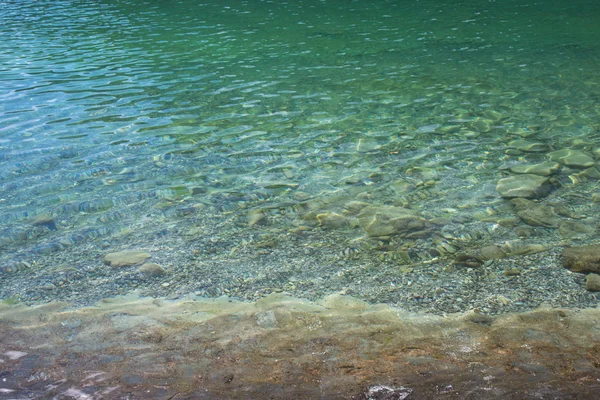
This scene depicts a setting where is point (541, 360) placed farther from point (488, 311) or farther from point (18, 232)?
point (18, 232)

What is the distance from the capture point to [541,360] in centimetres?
380

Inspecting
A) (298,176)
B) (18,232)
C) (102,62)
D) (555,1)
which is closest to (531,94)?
(298,176)

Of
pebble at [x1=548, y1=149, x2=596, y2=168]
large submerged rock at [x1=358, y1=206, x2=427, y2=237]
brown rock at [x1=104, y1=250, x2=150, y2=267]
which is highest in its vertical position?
brown rock at [x1=104, y1=250, x2=150, y2=267]

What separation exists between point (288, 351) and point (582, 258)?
3.20 metres

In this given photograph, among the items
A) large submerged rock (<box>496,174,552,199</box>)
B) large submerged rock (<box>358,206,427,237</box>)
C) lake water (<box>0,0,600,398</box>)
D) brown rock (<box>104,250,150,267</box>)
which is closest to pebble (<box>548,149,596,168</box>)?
lake water (<box>0,0,600,398</box>)

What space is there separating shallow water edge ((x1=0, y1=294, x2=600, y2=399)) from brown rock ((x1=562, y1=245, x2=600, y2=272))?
863mm

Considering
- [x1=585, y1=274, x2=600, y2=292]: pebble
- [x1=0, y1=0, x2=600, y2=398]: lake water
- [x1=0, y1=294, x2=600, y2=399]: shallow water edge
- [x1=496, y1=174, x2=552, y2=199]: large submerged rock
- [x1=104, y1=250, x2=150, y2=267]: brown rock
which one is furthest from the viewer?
[x1=496, y1=174, x2=552, y2=199]: large submerged rock

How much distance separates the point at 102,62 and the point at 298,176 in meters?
12.0

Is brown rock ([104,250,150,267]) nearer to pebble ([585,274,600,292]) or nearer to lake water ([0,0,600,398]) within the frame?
lake water ([0,0,600,398])

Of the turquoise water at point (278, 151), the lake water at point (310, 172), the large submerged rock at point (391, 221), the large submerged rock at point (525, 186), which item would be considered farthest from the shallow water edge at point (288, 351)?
the large submerged rock at point (525, 186)

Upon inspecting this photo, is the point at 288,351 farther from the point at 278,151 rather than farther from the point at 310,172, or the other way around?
the point at 278,151

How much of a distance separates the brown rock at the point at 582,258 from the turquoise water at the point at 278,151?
0.51m

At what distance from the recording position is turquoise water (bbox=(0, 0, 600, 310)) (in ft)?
20.0

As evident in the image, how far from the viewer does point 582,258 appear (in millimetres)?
5371
